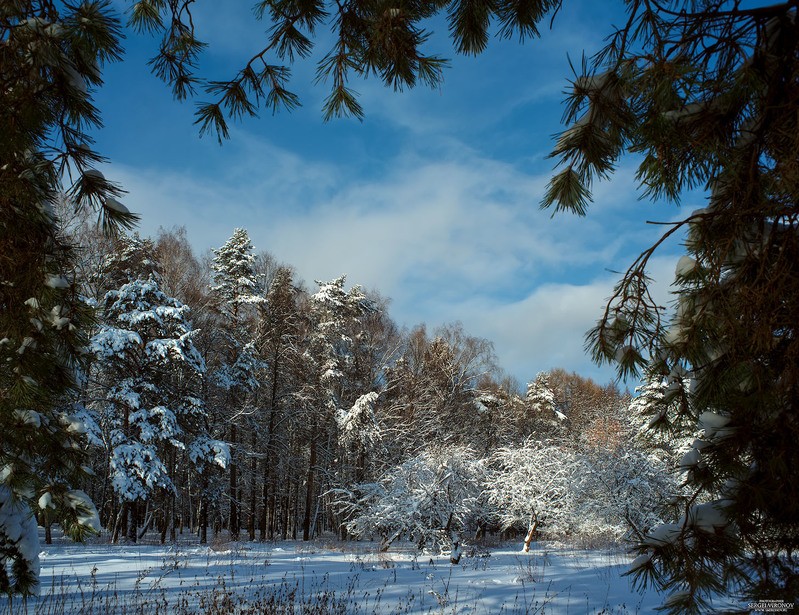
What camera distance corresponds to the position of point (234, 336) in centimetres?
2170

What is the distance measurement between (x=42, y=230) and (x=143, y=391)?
15716 mm

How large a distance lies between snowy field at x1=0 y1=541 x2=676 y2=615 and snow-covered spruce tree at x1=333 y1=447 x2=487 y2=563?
1973 millimetres

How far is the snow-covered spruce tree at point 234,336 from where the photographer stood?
20812 mm

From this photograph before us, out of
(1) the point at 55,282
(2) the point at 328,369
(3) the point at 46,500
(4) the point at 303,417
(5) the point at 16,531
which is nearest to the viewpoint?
(1) the point at 55,282

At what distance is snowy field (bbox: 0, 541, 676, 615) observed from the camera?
6004 mm

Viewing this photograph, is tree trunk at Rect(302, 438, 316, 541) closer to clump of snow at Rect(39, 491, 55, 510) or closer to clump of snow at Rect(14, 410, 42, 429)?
clump of snow at Rect(39, 491, 55, 510)

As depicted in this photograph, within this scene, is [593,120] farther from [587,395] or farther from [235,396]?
[587,395]

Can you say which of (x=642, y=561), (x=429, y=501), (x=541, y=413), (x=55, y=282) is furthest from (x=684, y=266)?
(x=541, y=413)

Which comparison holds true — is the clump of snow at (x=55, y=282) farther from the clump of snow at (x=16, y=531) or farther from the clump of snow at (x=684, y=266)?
the clump of snow at (x=684, y=266)

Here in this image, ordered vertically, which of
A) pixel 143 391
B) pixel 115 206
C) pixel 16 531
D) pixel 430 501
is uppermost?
pixel 143 391

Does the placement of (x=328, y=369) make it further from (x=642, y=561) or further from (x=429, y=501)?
(x=642, y=561)

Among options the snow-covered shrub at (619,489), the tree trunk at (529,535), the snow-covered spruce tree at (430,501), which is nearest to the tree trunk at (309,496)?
the snow-covered spruce tree at (430,501)

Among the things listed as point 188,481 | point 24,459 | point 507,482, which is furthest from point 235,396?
point 24,459

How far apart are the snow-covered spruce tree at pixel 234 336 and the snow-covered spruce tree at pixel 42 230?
17157 millimetres
